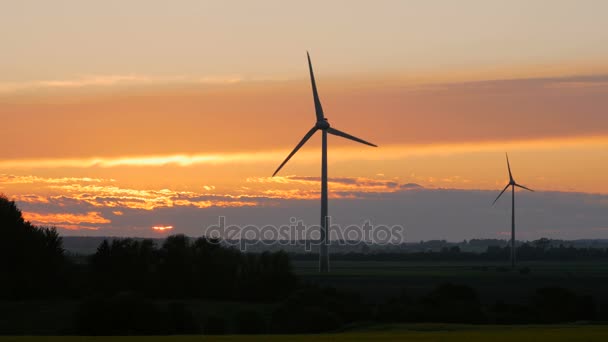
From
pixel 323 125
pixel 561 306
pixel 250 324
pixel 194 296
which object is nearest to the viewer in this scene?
pixel 250 324

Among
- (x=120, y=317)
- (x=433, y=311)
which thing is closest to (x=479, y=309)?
(x=433, y=311)

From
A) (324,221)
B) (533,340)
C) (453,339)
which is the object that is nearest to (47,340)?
(453,339)

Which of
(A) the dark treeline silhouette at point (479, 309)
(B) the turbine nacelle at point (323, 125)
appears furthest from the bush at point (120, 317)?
(B) the turbine nacelle at point (323, 125)

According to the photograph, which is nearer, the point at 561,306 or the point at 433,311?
the point at 433,311

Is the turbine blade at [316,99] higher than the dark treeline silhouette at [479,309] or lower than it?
higher

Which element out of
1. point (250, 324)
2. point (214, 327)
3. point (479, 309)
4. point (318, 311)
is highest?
point (318, 311)

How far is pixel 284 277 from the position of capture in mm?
105188

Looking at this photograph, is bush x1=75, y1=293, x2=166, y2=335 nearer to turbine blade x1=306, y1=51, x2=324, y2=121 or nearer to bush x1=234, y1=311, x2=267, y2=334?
bush x1=234, y1=311, x2=267, y2=334

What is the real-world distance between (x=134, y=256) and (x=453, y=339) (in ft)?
203

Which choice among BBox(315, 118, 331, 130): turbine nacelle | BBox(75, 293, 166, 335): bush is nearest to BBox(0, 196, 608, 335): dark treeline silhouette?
BBox(75, 293, 166, 335): bush

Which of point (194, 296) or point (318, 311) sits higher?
point (318, 311)

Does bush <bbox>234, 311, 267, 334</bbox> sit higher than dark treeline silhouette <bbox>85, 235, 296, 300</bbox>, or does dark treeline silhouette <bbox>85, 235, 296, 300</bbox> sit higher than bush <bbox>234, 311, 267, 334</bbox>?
dark treeline silhouette <bbox>85, 235, 296, 300</bbox>

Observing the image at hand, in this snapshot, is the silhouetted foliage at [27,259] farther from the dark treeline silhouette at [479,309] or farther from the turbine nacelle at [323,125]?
the dark treeline silhouette at [479,309]

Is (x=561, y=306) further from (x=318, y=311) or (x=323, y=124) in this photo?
(x=323, y=124)
